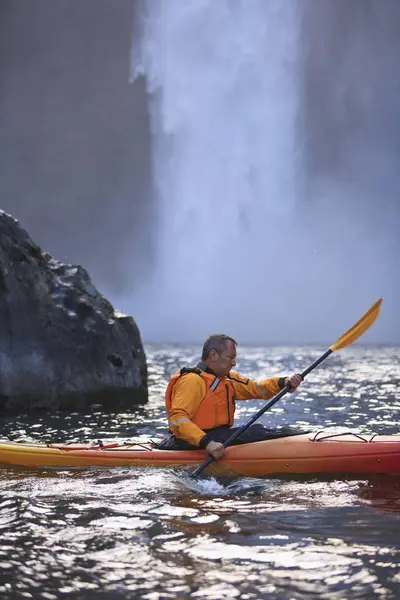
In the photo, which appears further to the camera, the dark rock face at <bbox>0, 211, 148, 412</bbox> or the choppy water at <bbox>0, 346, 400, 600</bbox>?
the dark rock face at <bbox>0, 211, 148, 412</bbox>

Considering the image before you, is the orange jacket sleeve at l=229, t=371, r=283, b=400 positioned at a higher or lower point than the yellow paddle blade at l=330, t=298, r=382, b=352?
lower

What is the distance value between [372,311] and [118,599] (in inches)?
251

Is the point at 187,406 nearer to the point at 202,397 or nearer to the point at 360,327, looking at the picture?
the point at 202,397

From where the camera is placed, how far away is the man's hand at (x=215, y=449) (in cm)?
782

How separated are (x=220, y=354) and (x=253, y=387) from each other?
0.88 m

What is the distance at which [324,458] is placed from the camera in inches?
315

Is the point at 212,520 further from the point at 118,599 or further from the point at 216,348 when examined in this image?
the point at 216,348

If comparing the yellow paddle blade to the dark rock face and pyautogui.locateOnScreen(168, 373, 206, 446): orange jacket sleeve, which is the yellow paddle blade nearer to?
pyautogui.locateOnScreen(168, 373, 206, 446): orange jacket sleeve

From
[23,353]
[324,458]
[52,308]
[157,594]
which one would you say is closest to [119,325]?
[52,308]

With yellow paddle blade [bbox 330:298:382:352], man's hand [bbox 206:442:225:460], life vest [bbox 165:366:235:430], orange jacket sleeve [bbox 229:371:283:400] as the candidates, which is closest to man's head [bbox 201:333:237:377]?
life vest [bbox 165:366:235:430]

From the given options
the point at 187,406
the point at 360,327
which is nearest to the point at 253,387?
the point at 187,406

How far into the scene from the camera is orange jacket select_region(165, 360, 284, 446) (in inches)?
316

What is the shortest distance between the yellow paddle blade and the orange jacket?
120 centimetres

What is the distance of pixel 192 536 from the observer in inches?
220
